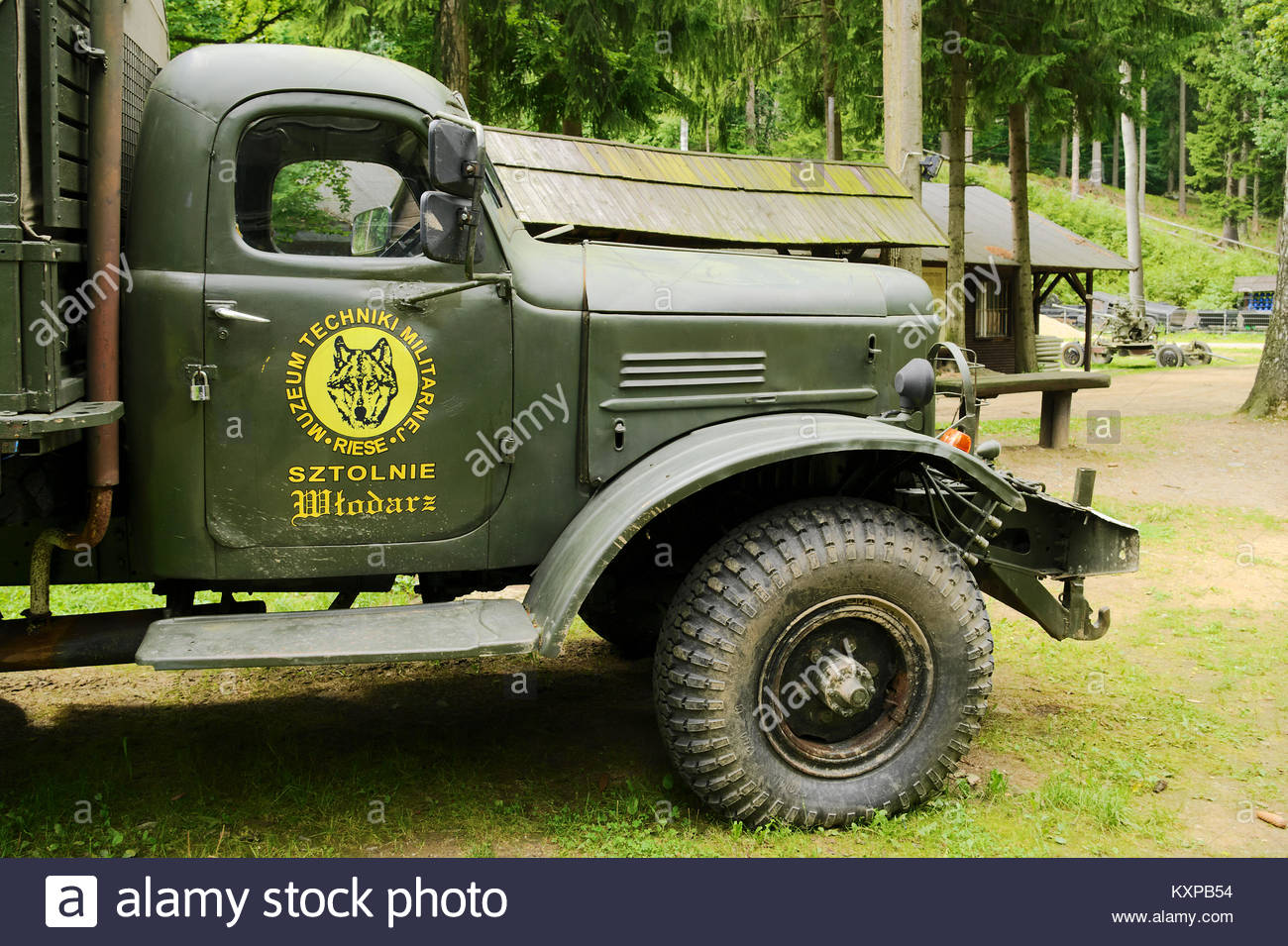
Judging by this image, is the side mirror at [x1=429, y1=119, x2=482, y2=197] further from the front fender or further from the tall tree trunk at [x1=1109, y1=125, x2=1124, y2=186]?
the tall tree trunk at [x1=1109, y1=125, x2=1124, y2=186]

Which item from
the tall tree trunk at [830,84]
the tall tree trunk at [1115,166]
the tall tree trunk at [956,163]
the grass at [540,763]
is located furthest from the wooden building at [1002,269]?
the tall tree trunk at [1115,166]

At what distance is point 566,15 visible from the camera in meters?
12.0

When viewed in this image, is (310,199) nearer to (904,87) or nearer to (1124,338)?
(904,87)

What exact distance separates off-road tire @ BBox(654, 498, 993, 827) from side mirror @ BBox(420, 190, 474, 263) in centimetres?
130

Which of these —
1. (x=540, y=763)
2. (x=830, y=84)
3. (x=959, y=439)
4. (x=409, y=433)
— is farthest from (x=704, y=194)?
(x=830, y=84)

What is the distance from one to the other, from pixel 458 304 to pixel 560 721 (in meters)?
1.99

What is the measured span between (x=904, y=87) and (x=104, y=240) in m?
8.52

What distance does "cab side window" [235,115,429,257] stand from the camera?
3.57m

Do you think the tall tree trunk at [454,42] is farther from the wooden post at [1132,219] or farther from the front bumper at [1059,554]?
the wooden post at [1132,219]

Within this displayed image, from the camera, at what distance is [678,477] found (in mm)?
3594

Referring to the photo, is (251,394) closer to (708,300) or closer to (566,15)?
(708,300)

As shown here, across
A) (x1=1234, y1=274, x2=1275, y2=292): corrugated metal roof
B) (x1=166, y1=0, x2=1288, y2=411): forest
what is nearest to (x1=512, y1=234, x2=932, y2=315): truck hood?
(x1=166, y1=0, x2=1288, y2=411): forest

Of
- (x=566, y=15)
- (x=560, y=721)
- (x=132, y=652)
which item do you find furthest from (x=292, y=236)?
(x=566, y=15)

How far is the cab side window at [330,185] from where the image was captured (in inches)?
140
